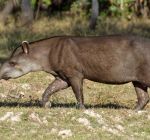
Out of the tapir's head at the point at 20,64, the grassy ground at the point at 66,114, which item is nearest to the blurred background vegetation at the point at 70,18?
the grassy ground at the point at 66,114

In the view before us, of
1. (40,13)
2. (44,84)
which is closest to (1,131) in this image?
(44,84)

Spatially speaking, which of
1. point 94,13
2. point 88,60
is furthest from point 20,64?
point 94,13

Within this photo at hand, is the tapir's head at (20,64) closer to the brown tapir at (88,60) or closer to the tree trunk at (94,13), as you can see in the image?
the brown tapir at (88,60)

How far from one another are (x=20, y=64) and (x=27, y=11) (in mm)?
13567

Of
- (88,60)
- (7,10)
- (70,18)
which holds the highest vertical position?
(88,60)

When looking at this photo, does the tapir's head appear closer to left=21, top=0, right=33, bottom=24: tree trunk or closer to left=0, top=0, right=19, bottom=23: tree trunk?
left=21, top=0, right=33, bottom=24: tree trunk

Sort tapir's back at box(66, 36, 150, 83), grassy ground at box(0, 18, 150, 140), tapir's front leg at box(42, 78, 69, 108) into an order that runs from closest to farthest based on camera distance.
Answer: grassy ground at box(0, 18, 150, 140) < tapir's back at box(66, 36, 150, 83) < tapir's front leg at box(42, 78, 69, 108)

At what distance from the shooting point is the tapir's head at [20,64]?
12.7 meters

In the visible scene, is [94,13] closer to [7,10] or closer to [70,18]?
[70,18]

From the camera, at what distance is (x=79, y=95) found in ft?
40.3

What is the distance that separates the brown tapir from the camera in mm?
11875

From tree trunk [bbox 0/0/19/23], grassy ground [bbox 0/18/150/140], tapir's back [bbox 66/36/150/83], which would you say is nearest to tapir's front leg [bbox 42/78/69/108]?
grassy ground [bbox 0/18/150/140]

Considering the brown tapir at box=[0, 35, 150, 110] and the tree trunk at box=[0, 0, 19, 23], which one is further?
the tree trunk at box=[0, 0, 19, 23]

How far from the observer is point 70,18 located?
94.3ft
